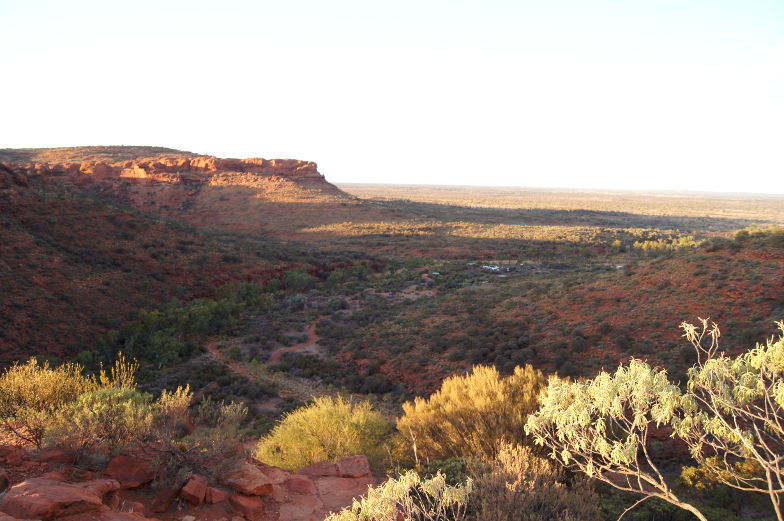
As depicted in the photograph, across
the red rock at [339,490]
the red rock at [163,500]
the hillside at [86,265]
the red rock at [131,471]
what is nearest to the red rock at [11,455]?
the red rock at [131,471]

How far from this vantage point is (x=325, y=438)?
691 centimetres

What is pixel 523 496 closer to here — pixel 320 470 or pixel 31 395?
pixel 320 470

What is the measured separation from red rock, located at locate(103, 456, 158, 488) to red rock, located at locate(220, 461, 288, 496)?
0.75 metres

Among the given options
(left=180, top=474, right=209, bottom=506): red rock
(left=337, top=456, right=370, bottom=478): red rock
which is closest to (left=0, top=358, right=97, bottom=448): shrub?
(left=180, top=474, right=209, bottom=506): red rock

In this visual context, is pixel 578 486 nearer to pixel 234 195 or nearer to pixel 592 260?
pixel 592 260

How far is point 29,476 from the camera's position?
14.3ft

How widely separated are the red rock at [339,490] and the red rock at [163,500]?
1.61 meters

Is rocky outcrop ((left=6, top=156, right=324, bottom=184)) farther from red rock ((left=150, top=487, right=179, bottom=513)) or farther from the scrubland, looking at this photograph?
red rock ((left=150, top=487, right=179, bottom=513))

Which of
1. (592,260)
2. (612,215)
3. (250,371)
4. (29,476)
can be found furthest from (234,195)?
(612,215)

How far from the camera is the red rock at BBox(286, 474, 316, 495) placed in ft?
17.5

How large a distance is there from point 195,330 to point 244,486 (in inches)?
542

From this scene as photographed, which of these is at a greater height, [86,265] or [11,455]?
[11,455]

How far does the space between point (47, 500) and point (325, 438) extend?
391cm

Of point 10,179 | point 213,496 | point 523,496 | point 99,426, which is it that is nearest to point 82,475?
point 99,426
